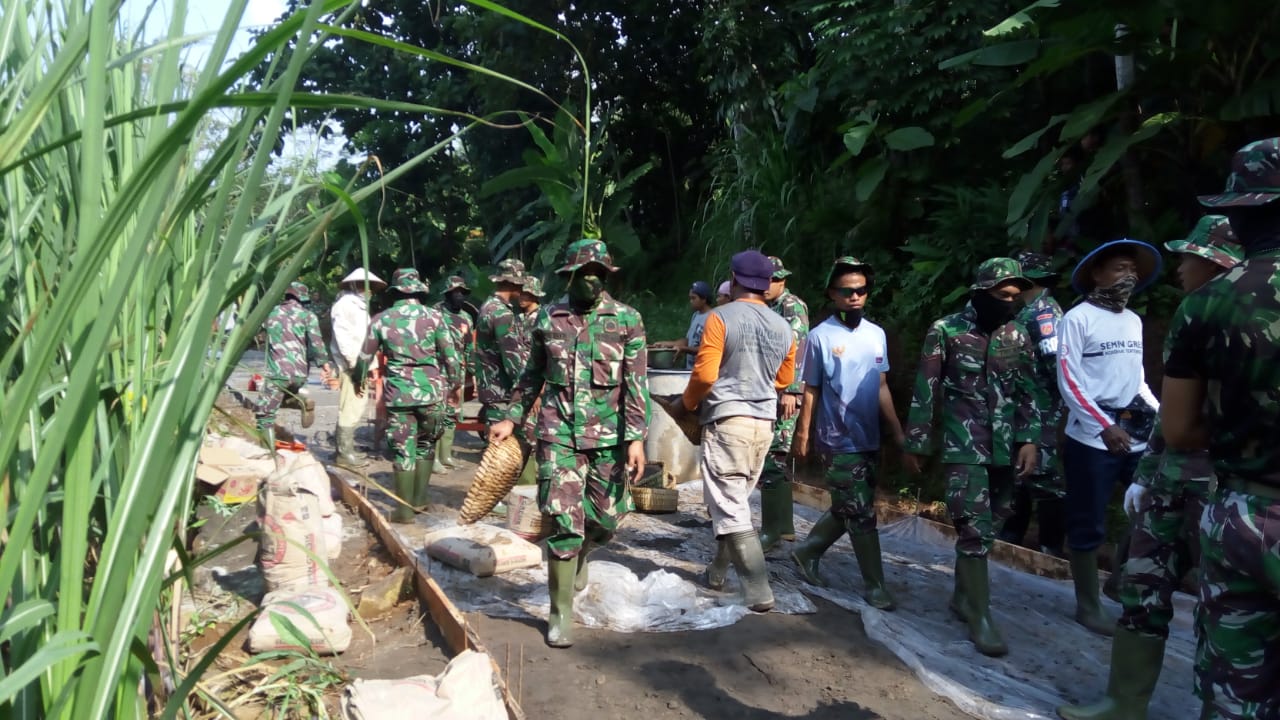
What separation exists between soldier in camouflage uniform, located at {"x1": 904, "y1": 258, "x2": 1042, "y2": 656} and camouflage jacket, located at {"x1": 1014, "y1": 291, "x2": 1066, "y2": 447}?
1.88 ft

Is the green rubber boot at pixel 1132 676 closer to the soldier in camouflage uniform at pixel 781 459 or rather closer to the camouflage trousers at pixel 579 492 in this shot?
the camouflage trousers at pixel 579 492

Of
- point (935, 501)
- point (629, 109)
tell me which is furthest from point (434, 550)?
point (629, 109)

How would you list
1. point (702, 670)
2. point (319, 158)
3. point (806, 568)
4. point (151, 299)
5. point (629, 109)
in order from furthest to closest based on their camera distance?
point (629, 109)
point (806, 568)
point (702, 670)
point (319, 158)
point (151, 299)

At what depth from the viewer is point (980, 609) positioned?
4625 millimetres

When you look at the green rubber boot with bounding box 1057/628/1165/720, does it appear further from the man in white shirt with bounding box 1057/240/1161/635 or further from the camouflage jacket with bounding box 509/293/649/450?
the camouflage jacket with bounding box 509/293/649/450

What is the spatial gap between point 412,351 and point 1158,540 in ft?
18.9

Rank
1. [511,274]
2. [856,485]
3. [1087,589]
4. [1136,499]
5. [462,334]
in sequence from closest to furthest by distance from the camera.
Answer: [1136,499], [1087,589], [856,485], [511,274], [462,334]

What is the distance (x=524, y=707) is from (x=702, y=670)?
2.85 feet

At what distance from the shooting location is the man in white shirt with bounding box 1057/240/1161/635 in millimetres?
4898

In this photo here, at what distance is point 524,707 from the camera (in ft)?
12.6

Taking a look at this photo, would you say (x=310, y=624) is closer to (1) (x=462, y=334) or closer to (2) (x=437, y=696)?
(2) (x=437, y=696)

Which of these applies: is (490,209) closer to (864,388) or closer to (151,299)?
(864,388)

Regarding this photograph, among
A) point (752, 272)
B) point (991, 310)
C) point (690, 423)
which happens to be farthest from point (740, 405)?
point (991, 310)

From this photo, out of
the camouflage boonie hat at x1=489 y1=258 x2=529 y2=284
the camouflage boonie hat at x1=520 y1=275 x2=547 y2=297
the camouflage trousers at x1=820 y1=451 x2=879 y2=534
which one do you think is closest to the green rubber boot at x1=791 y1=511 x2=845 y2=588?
the camouflage trousers at x1=820 y1=451 x2=879 y2=534
